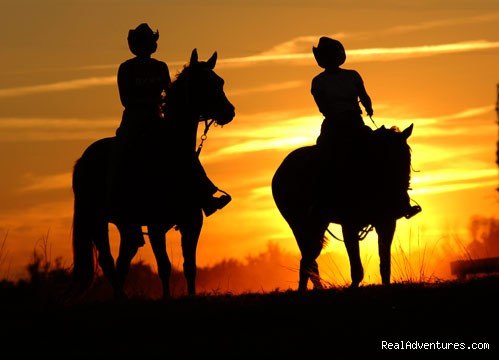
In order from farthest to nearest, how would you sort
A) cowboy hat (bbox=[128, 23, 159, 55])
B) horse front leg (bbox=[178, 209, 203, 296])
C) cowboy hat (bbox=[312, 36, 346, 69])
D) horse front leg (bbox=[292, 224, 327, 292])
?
horse front leg (bbox=[292, 224, 327, 292]), cowboy hat (bbox=[312, 36, 346, 69]), cowboy hat (bbox=[128, 23, 159, 55]), horse front leg (bbox=[178, 209, 203, 296])

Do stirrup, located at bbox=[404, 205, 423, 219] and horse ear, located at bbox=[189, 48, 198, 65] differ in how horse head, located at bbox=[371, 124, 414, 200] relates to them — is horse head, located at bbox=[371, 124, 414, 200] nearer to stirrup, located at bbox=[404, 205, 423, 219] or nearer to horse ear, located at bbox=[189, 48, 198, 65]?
stirrup, located at bbox=[404, 205, 423, 219]

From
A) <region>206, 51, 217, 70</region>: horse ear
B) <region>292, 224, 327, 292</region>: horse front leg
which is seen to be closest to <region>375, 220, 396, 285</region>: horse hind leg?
<region>292, 224, 327, 292</region>: horse front leg

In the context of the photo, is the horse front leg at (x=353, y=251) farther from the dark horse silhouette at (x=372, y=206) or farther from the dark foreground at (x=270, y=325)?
the dark foreground at (x=270, y=325)

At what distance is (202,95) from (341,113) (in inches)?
81.4

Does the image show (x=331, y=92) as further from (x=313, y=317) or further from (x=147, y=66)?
(x=313, y=317)

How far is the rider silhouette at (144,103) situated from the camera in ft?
54.1

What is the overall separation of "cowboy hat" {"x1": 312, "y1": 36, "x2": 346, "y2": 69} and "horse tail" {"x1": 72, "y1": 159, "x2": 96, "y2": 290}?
389cm

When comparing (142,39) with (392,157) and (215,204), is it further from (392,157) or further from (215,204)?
(392,157)

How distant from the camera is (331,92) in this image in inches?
672

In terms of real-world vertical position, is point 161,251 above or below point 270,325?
above

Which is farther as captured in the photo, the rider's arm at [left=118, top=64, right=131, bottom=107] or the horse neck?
the rider's arm at [left=118, top=64, right=131, bottom=107]

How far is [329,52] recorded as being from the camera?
56.6 ft

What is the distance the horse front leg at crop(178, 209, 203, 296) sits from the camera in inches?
635

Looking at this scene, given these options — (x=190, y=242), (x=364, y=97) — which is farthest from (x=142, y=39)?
(x=364, y=97)
